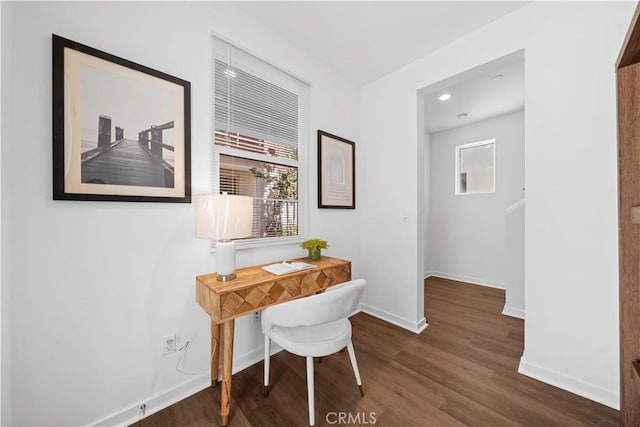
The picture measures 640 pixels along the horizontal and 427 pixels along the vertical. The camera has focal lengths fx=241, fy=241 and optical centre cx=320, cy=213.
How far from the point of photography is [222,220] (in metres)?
1.36

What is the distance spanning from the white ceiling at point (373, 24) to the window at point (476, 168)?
2390mm

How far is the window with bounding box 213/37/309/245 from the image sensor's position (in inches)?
69.6

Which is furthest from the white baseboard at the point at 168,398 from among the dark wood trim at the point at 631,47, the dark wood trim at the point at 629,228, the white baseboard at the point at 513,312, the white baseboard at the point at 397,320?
the white baseboard at the point at 513,312

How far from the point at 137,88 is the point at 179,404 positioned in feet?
6.16

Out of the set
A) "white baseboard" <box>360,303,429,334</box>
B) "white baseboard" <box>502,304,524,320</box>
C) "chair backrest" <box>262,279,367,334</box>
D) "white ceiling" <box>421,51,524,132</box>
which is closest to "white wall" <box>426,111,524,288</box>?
"white ceiling" <box>421,51,524,132</box>

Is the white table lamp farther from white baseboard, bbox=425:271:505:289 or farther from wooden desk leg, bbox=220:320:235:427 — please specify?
white baseboard, bbox=425:271:505:289

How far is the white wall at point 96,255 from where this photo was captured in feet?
3.49

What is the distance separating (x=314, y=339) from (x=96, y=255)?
1236 mm

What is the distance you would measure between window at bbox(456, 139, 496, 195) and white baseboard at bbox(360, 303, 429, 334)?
8.61 ft

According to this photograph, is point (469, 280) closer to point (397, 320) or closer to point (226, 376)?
point (397, 320)

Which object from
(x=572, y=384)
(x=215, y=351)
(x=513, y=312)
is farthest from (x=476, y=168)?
(x=215, y=351)

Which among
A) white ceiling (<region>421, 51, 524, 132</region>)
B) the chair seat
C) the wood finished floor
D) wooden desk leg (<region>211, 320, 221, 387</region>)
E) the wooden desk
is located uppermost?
white ceiling (<region>421, 51, 524, 132</region>)

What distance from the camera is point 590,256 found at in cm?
151

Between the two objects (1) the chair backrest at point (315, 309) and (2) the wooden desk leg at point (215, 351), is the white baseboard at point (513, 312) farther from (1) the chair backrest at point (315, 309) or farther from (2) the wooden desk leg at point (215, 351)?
(2) the wooden desk leg at point (215, 351)
